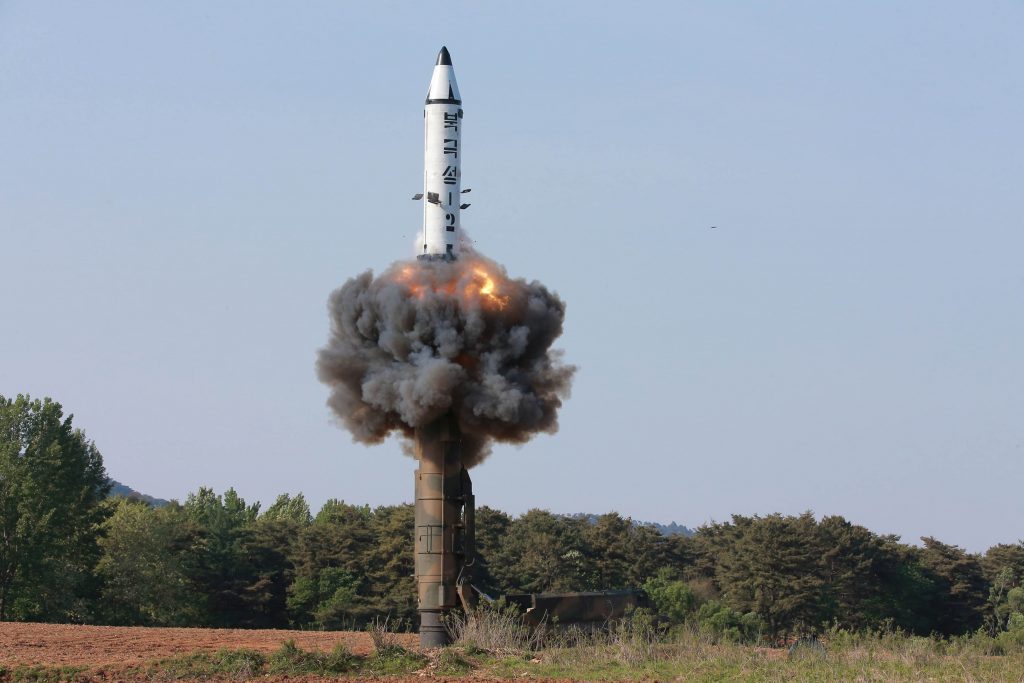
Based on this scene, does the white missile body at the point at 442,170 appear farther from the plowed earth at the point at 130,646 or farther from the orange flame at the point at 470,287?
the plowed earth at the point at 130,646

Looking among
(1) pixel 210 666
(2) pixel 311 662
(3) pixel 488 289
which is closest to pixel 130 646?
(1) pixel 210 666

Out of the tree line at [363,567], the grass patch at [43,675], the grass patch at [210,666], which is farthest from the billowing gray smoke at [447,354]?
the tree line at [363,567]

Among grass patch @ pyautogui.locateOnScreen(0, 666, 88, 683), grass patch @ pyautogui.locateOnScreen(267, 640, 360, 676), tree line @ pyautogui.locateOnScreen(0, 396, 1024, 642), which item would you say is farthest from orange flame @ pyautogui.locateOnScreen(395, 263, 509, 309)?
tree line @ pyautogui.locateOnScreen(0, 396, 1024, 642)

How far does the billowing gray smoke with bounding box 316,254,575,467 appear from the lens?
4278 centimetres

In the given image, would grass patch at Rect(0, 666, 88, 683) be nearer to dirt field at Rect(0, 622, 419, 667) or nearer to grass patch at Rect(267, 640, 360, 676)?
dirt field at Rect(0, 622, 419, 667)

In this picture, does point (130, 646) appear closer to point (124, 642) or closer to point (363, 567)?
point (124, 642)

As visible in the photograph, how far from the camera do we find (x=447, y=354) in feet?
141

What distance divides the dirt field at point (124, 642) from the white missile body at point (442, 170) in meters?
11.8

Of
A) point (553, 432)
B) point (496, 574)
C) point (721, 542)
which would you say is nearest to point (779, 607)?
point (496, 574)

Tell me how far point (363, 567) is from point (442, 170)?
3658 cm

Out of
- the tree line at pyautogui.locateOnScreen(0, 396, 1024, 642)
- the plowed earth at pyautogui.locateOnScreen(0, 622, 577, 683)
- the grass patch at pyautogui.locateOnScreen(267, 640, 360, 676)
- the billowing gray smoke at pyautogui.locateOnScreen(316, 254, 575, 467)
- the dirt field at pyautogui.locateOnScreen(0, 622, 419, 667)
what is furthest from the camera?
the tree line at pyautogui.locateOnScreen(0, 396, 1024, 642)

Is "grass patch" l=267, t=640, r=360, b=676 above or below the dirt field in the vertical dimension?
below

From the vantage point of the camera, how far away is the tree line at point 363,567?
6800cm

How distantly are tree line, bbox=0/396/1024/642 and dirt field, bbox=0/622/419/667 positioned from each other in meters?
20.2
